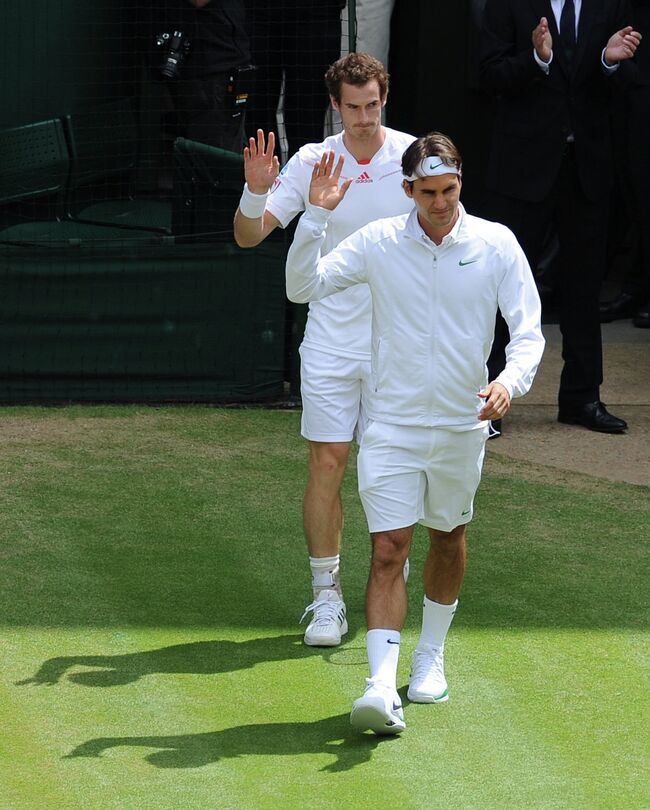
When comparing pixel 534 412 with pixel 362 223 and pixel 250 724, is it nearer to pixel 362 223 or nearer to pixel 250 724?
pixel 362 223

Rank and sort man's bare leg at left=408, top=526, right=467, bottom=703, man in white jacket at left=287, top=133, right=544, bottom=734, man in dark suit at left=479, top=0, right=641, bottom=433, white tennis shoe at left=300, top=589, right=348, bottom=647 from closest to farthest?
man in white jacket at left=287, top=133, right=544, bottom=734 < man's bare leg at left=408, top=526, right=467, bottom=703 < white tennis shoe at left=300, top=589, right=348, bottom=647 < man in dark suit at left=479, top=0, right=641, bottom=433

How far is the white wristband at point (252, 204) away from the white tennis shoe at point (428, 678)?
1594mm

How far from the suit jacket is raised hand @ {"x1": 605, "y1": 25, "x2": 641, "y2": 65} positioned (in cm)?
15

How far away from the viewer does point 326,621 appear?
221 inches

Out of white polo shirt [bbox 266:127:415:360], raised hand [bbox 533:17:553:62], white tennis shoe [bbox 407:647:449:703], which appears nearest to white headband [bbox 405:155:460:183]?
white polo shirt [bbox 266:127:415:360]

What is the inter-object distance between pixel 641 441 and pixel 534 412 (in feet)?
2.57

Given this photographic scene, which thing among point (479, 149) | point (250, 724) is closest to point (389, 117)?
point (479, 149)

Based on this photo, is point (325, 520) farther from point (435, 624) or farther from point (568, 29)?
point (568, 29)

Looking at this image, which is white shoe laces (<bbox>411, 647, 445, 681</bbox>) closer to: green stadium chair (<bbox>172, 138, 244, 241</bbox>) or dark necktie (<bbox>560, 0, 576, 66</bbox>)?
dark necktie (<bbox>560, 0, 576, 66</bbox>)

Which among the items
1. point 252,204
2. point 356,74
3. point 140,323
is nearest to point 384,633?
point 252,204

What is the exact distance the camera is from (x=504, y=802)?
14.1 feet

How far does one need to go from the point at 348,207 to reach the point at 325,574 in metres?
1.38

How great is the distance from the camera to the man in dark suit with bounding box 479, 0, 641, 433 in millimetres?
8156

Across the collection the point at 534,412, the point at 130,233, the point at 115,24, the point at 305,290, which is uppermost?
the point at 115,24
